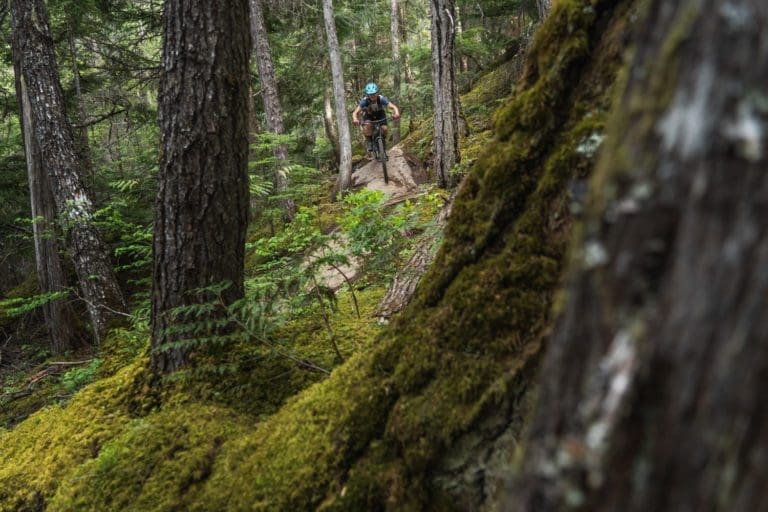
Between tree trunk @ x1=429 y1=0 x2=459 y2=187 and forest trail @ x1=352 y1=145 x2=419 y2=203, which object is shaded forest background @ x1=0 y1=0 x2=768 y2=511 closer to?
tree trunk @ x1=429 y1=0 x2=459 y2=187

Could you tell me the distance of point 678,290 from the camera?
1.96 feet

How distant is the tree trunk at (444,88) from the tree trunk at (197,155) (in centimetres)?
566

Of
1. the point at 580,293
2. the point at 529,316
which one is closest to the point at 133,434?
the point at 529,316

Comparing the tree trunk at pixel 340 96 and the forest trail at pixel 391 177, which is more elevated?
the tree trunk at pixel 340 96

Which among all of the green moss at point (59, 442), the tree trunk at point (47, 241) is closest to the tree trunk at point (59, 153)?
the tree trunk at point (47, 241)

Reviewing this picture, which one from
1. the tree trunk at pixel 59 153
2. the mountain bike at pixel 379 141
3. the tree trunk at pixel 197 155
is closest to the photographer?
the tree trunk at pixel 197 155

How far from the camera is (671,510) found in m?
0.60

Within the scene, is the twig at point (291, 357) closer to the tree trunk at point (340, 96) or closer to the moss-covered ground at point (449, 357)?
the moss-covered ground at point (449, 357)

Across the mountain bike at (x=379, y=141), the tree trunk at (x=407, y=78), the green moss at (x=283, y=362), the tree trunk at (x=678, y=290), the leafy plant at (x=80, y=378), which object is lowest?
the leafy plant at (x=80, y=378)

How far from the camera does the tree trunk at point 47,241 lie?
8500mm

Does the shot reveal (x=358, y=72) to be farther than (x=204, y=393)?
Yes

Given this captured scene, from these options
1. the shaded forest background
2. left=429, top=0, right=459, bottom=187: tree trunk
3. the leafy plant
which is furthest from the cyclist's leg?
the leafy plant

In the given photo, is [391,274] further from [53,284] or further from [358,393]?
[53,284]

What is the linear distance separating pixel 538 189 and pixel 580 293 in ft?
3.64
